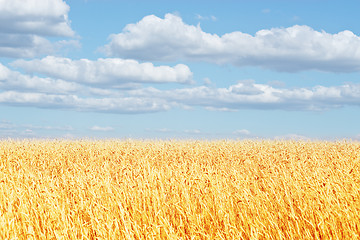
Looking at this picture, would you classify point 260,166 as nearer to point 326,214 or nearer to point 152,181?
point 152,181

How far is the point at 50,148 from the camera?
20.5m

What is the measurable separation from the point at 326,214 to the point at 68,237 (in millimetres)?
4327

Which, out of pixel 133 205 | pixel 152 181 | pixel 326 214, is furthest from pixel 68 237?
pixel 326 214

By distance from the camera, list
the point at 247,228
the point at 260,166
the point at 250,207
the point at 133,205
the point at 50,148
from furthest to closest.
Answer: the point at 50,148
the point at 260,166
the point at 133,205
the point at 250,207
the point at 247,228

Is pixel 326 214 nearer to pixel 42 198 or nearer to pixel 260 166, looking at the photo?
pixel 42 198

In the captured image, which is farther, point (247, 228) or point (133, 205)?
point (133, 205)

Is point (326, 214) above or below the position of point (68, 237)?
above

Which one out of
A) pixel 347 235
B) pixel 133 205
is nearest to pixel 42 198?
pixel 133 205

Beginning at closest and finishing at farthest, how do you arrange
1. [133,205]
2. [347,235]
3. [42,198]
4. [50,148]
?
[347,235] < [133,205] < [42,198] < [50,148]

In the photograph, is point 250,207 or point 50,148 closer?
point 250,207

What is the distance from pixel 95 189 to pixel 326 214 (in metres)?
5.02

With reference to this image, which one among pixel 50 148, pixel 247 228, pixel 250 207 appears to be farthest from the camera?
pixel 50 148

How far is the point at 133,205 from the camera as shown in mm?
8578

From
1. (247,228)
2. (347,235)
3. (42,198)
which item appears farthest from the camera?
(42,198)
